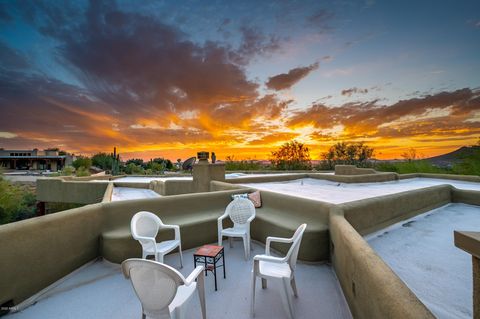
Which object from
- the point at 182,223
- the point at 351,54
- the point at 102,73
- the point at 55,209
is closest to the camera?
the point at 182,223

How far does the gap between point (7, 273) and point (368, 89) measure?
43.6ft

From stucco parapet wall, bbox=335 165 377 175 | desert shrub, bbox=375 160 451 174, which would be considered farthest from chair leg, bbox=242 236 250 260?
desert shrub, bbox=375 160 451 174

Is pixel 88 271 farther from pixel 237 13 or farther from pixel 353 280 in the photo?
pixel 237 13

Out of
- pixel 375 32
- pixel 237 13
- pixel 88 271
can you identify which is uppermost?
pixel 237 13

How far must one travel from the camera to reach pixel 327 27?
8.09 m

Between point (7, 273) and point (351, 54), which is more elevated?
point (351, 54)

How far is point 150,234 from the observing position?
317 cm

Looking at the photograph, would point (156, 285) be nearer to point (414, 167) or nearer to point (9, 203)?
point (414, 167)

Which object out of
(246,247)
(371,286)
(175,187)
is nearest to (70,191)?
(175,187)

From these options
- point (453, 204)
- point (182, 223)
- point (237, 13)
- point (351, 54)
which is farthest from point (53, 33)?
point (453, 204)

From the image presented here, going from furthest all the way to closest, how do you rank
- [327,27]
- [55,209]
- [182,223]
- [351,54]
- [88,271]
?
[55,209], [351,54], [327,27], [182,223], [88,271]

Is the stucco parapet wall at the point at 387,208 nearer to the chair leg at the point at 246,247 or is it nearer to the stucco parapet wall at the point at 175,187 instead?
the chair leg at the point at 246,247

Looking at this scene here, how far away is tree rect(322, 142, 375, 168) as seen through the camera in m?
21.4

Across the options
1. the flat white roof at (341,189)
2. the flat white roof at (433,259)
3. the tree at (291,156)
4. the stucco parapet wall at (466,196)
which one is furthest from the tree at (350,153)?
the flat white roof at (433,259)
